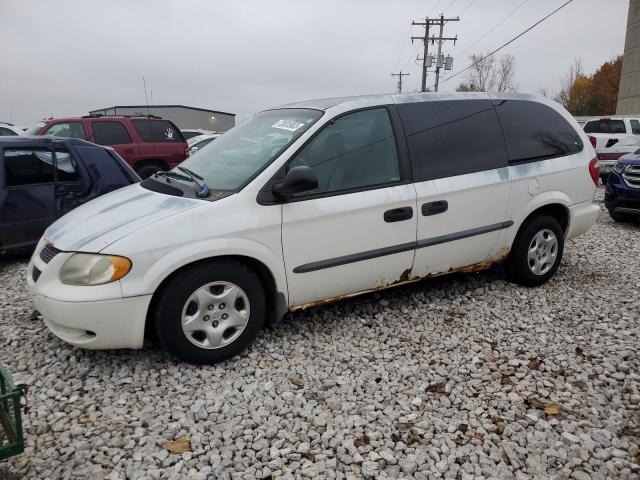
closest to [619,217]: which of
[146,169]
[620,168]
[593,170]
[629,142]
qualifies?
[620,168]

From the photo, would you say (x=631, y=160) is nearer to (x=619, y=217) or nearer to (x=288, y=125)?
(x=619, y=217)

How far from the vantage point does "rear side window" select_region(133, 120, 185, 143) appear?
10.7 metres

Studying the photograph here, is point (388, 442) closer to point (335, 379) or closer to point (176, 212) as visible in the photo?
point (335, 379)

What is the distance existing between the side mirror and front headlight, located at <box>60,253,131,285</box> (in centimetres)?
103

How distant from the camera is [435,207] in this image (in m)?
3.81

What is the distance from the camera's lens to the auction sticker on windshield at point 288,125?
3604 mm

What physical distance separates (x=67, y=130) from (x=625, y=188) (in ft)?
34.1

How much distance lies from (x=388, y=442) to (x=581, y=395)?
4.22ft

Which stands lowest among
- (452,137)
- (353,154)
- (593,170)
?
(593,170)

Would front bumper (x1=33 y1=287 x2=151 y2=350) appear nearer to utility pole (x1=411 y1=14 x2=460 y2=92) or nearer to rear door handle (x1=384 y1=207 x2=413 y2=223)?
rear door handle (x1=384 y1=207 x2=413 y2=223)

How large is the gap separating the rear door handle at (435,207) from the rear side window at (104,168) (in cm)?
386

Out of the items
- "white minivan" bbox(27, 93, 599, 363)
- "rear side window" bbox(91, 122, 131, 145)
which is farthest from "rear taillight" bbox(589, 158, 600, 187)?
"rear side window" bbox(91, 122, 131, 145)

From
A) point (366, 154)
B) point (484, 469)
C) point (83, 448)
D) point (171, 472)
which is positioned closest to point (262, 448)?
point (171, 472)

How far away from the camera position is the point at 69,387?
10.0 ft
